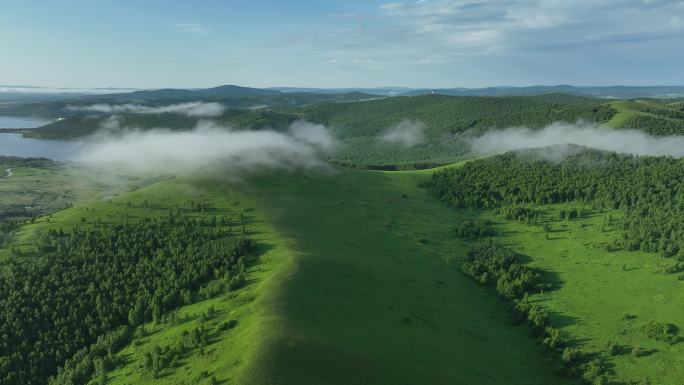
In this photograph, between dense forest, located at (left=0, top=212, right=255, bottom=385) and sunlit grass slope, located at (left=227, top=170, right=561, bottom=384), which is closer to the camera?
sunlit grass slope, located at (left=227, top=170, right=561, bottom=384)

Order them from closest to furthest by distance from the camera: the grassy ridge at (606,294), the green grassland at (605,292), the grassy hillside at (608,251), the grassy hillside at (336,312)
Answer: the grassy hillside at (336,312) < the grassy ridge at (606,294) < the green grassland at (605,292) < the grassy hillside at (608,251)

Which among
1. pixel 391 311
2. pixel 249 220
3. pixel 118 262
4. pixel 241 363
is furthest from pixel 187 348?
pixel 249 220

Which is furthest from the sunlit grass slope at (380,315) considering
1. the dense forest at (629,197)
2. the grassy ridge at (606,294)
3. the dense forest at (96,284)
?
the dense forest at (629,197)

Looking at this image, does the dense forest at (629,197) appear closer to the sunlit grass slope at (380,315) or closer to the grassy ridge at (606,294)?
the grassy ridge at (606,294)

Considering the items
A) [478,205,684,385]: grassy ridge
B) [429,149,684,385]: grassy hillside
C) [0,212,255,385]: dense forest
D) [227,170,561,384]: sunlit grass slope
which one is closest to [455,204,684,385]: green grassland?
[478,205,684,385]: grassy ridge

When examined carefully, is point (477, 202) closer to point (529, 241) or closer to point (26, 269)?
point (529, 241)

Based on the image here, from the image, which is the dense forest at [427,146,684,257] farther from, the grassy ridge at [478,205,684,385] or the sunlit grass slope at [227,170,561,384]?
the sunlit grass slope at [227,170,561,384]

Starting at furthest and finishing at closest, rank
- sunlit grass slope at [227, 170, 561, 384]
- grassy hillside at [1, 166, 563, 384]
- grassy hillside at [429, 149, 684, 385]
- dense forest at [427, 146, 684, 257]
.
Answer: dense forest at [427, 146, 684, 257] < grassy hillside at [429, 149, 684, 385] < grassy hillside at [1, 166, 563, 384] < sunlit grass slope at [227, 170, 561, 384]

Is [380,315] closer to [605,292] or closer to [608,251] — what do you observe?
[605,292]
